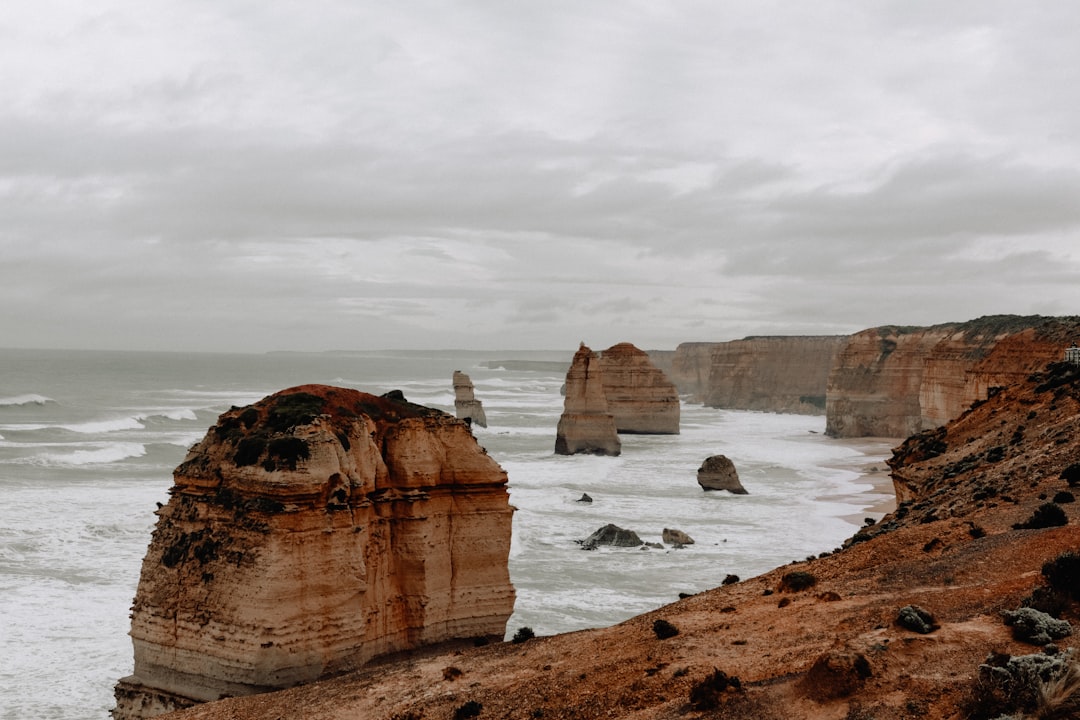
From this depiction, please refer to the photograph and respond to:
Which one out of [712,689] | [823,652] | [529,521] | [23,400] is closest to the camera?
[712,689]

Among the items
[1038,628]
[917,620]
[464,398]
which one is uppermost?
[464,398]

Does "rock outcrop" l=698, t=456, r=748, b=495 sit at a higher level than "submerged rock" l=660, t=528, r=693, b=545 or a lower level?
higher

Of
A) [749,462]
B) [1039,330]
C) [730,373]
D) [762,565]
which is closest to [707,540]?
[762,565]

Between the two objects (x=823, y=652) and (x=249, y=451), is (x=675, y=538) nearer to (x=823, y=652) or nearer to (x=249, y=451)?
(x=249, y=451)

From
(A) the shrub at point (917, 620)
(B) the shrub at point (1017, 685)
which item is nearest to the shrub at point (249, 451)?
(A) the shrub at point (917, 620)

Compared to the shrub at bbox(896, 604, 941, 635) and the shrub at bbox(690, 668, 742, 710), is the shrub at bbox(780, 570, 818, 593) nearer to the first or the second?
the shrub at bbox(896, 604, 941, 635)

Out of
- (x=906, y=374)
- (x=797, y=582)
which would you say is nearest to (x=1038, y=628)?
(x=797, y=582)

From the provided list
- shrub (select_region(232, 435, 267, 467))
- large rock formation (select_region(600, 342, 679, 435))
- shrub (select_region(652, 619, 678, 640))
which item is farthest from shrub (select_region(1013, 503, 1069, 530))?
large rock formation (select_region(600, 342, 679, 435))

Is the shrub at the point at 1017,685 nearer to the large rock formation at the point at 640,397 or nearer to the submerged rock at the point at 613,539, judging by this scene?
the submerged rock at the point at 613,539

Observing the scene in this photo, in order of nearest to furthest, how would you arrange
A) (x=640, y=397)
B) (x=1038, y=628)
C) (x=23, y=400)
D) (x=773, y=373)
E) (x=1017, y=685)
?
1. (x=1017, y=685)
2. (x=1038, y=628)
3. (x=640, y=397)
4. (x=23, y=400)
5. (x=773, y=373)
